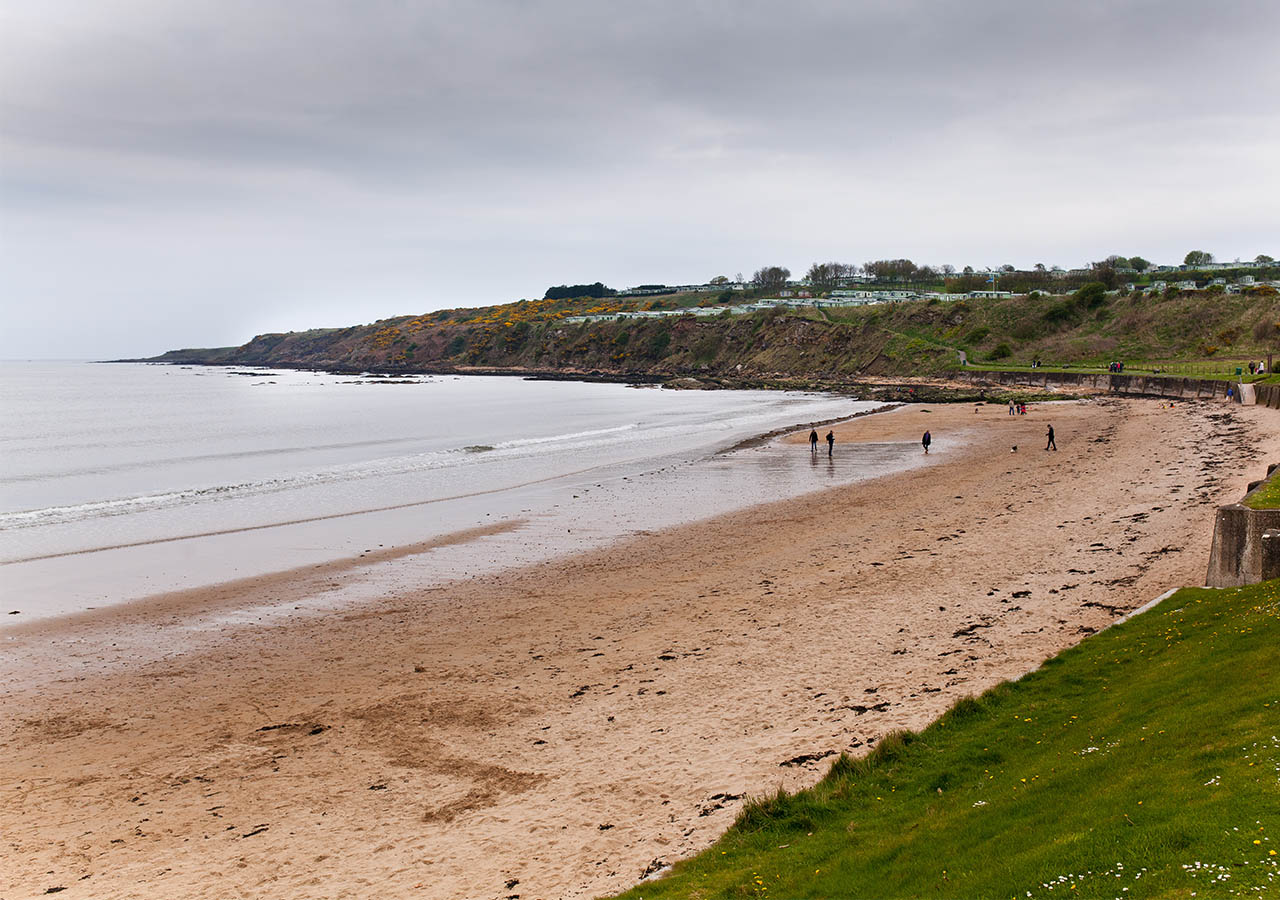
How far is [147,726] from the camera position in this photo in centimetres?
1277

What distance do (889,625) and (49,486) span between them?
3793cm

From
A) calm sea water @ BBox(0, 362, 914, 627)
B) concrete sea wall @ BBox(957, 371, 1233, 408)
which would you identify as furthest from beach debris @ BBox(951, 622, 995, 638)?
concrete sea wall @ BBox(957, 371, 1233, 408)

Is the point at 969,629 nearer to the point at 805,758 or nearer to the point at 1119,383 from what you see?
the point at 805,758

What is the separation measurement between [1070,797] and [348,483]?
34.8 meters

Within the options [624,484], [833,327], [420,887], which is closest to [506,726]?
[420,887]

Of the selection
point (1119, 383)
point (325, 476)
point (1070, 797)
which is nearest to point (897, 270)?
point (1119, 383)

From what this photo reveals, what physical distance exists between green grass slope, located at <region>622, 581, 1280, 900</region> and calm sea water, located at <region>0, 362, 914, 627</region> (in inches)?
565

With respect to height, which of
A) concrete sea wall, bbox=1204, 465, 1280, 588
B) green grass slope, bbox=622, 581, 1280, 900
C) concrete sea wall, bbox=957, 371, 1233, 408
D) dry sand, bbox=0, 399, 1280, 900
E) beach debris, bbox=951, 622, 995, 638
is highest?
concrete sea wall, bbox=957, 371, 1233, 408

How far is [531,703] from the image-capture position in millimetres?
12977

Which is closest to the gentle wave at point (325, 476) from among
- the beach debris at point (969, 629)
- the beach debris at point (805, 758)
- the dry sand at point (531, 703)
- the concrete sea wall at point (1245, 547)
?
the dry sand at point (531, 703)

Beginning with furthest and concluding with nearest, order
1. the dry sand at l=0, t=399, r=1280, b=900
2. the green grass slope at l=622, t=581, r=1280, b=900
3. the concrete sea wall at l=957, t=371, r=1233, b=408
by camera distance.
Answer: the concrete sea wall at l=957, t=371, r=1233, b=408
the dry sand at l=0, t=399, r=1280, b=900
the green grass slope at l=622, t=581, r=1280, b=900

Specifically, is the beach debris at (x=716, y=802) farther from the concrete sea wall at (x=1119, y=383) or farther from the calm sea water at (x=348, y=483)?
the concrete sea wall at (x=1119, y=383)

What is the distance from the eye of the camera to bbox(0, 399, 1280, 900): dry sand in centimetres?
920

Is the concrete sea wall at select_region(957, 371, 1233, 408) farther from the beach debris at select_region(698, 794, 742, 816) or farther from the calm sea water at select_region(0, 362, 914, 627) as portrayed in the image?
the beach debris at select_region(698, 794, 742, 816)
